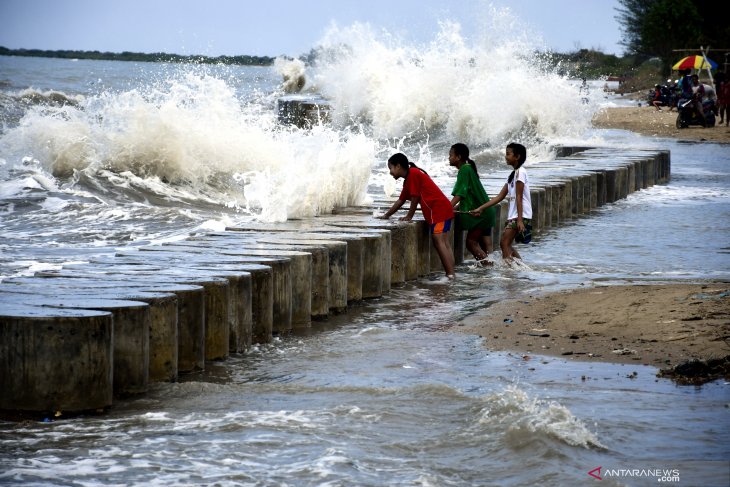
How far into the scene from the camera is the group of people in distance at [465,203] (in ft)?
33.6

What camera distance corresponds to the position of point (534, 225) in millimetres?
13484

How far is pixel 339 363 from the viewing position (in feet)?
22.5

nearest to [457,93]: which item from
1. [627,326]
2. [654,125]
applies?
[654,125]

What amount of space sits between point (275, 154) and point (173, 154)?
6.86 feet

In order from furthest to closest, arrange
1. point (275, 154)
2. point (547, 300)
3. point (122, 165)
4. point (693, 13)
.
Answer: point (693, 13) < point (275, 154) < point (122, 165) < point (547, 300)

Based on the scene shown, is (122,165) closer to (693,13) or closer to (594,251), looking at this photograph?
(594,251)

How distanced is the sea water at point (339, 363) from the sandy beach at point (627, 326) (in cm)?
22

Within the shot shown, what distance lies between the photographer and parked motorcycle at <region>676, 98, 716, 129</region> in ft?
103

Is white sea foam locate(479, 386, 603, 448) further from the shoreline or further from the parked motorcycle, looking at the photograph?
the parked motorcycle

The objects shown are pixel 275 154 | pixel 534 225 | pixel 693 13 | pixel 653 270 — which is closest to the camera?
pixel 653 270

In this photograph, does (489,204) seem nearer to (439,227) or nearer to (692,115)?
(439,227)

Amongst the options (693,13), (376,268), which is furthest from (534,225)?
(693,13)

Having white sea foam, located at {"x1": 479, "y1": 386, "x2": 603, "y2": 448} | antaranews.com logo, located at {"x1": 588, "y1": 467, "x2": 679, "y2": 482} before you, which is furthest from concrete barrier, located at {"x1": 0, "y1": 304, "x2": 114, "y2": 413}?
antaranews.com logo, located at {"x1": 588, "y1": 467, "x2": 679, "y2": 482}

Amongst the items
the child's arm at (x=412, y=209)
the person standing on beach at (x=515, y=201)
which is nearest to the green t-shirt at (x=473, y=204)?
the person standing on beach at (x=515, y=201)
